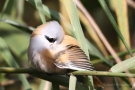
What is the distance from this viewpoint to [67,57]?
77 centimetres

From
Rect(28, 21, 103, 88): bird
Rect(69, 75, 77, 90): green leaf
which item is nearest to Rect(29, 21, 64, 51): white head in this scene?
Rect(28, 21, 103, 88): bird

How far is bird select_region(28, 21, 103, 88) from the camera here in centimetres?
77

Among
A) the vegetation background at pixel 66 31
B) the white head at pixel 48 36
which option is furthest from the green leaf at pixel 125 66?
the white head at pixel 48 36

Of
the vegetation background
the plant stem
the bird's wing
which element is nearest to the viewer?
the plant stem

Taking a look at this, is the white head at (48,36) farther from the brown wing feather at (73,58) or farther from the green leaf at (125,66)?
the green leaf at (125,66)

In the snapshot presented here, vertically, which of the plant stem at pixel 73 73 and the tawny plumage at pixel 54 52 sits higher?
the tawny plumage at pixel 54 52

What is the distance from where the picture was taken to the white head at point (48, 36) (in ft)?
2.54

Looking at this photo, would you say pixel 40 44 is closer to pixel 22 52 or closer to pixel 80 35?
pixel 80 35

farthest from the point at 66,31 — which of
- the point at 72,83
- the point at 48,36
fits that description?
the point at 72,83

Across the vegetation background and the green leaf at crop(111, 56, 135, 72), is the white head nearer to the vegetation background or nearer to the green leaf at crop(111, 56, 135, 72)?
the vegetation background

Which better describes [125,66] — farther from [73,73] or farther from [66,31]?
[66,31]

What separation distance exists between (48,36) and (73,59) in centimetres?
7

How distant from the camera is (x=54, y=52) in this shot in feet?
2.54

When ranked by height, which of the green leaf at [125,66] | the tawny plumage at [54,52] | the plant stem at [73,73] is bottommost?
the plant stem at [73,73]
